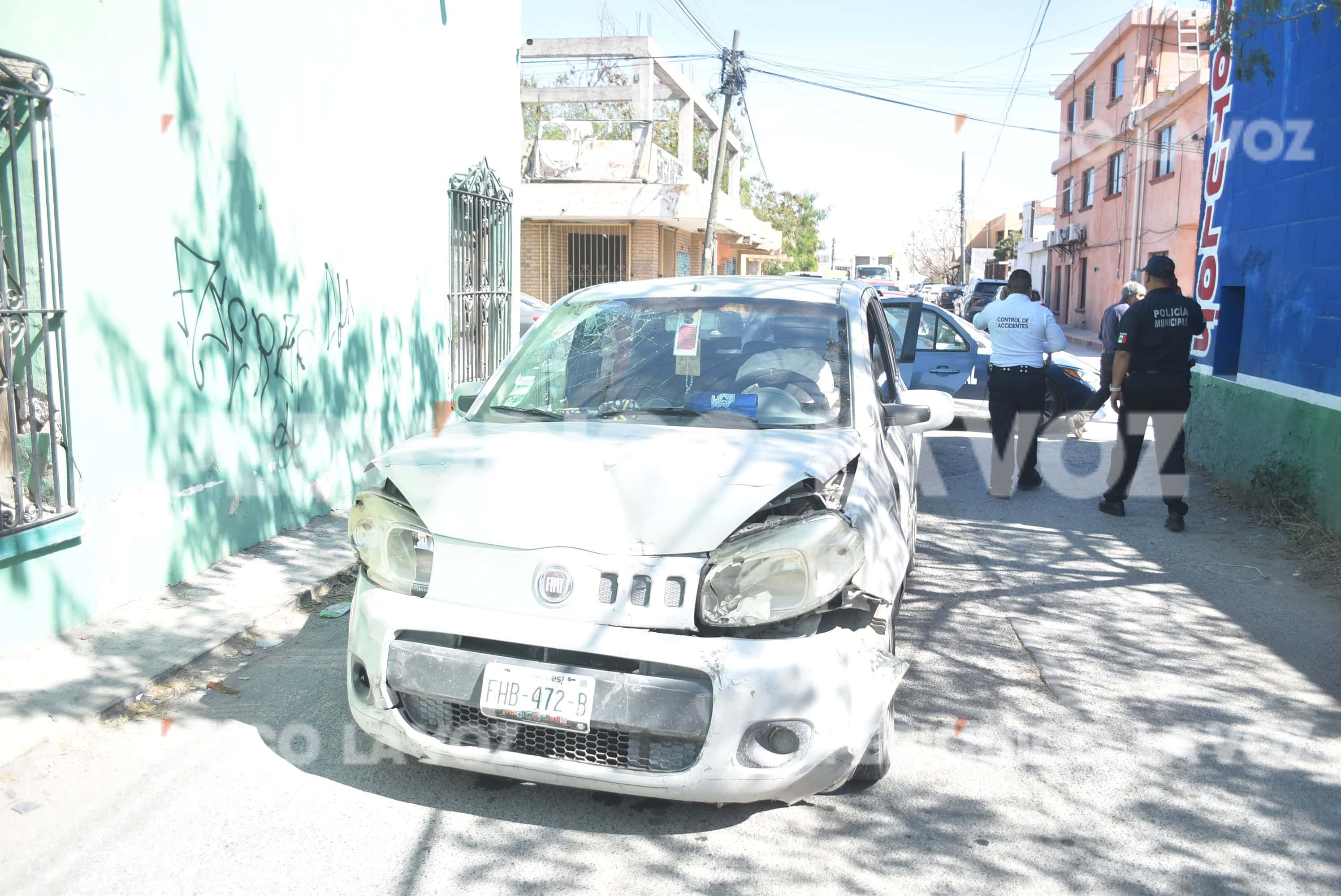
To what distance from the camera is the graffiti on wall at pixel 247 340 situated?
19.1 feet

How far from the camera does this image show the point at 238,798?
3.52 meters

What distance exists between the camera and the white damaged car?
302 centimetres

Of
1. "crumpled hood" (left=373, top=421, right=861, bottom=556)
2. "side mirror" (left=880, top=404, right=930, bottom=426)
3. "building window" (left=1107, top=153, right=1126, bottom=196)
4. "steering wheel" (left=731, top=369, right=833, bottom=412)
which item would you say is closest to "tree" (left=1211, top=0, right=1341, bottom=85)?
"side mirror" (left=880, top=404, right=930, bottom=426)

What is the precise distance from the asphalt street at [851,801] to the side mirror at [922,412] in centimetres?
111

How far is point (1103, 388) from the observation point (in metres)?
11.0

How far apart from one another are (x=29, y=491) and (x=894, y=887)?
4131 millimetres

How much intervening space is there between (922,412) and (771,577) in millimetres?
1534

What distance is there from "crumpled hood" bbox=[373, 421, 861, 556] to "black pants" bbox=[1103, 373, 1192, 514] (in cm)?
474

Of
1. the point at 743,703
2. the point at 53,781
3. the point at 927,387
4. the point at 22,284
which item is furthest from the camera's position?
the point at 927,387

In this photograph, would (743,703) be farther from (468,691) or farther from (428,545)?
(428,545)

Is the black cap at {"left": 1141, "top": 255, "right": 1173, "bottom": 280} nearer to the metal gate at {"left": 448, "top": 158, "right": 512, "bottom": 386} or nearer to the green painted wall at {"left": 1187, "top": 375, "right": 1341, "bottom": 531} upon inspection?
the green painted wall at {"left": 1187, "top": 375, "right": 1341, "bottom": 531}

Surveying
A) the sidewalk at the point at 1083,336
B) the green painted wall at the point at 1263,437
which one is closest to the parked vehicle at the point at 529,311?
the green painted wall at the point at 1263,437

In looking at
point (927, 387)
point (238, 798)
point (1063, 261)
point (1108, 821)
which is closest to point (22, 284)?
point (238, 798)

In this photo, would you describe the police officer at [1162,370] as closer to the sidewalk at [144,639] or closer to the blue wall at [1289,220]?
the blue wall at [1289,220]
